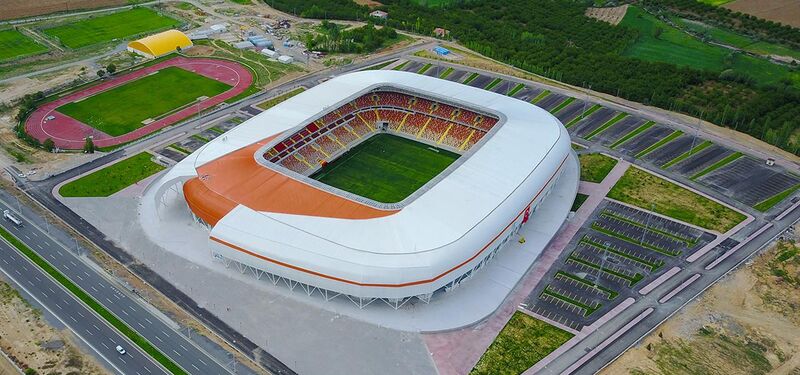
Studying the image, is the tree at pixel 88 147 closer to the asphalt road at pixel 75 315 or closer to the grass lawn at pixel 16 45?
the asphalt road at pixel 75 315

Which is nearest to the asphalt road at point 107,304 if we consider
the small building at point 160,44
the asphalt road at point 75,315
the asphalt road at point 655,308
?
the asphalt road at point 75,315

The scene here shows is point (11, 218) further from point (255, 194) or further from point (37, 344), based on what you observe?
point (255, 194)

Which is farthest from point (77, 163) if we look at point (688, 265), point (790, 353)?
point (790, 353)

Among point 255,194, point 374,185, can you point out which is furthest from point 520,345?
point 255,194

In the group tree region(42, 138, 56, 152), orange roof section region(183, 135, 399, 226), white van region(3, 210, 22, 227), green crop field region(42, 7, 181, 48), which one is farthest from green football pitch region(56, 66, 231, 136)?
orange roof section region(183, 135, 399, 226)

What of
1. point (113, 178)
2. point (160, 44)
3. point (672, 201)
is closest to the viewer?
point (672, 201)
